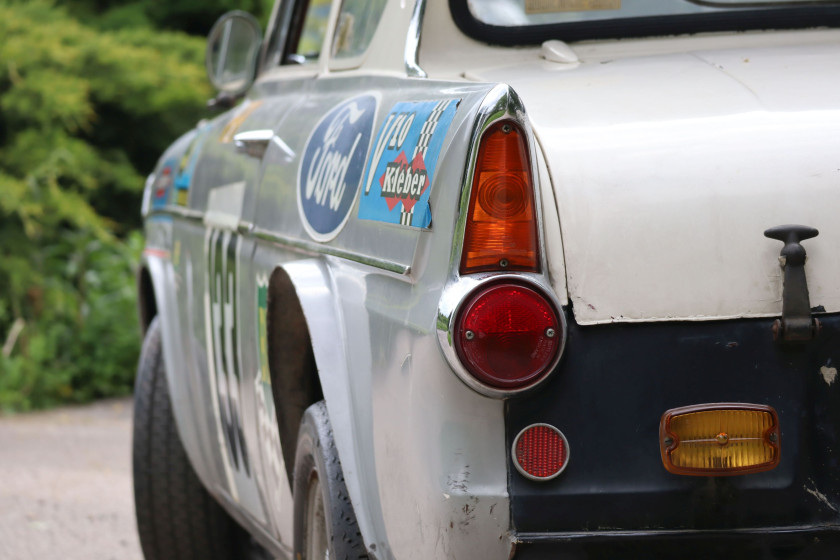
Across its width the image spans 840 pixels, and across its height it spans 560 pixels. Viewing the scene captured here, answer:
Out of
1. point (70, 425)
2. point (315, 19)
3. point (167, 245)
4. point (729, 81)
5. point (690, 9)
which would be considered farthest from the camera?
point (70, 425)

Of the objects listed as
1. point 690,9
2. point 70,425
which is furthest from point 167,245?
point 70,425

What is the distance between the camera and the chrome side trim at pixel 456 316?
6.40 ft

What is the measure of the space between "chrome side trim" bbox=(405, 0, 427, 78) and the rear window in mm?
67

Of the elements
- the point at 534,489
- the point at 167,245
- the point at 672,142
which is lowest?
the point at 167,245

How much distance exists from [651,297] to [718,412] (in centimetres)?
20

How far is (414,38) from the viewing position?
8.64 ft

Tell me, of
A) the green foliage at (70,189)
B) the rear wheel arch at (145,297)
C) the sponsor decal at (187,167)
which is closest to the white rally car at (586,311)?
the sponsor decal at (187,167)

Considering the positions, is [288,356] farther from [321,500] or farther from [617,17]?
[617,17]

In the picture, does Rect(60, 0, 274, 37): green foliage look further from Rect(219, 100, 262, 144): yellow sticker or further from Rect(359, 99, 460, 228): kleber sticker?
Rect(359, 99, 460, 228): kleber sticker

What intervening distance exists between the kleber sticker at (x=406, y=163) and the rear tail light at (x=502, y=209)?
0.12 m

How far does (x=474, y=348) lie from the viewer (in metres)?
1.96

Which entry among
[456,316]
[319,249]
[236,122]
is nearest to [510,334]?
[456,316]

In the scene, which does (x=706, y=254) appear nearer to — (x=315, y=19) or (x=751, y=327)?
(x=751, y=327)

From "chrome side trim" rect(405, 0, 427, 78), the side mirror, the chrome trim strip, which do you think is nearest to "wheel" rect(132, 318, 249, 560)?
the side mirror
